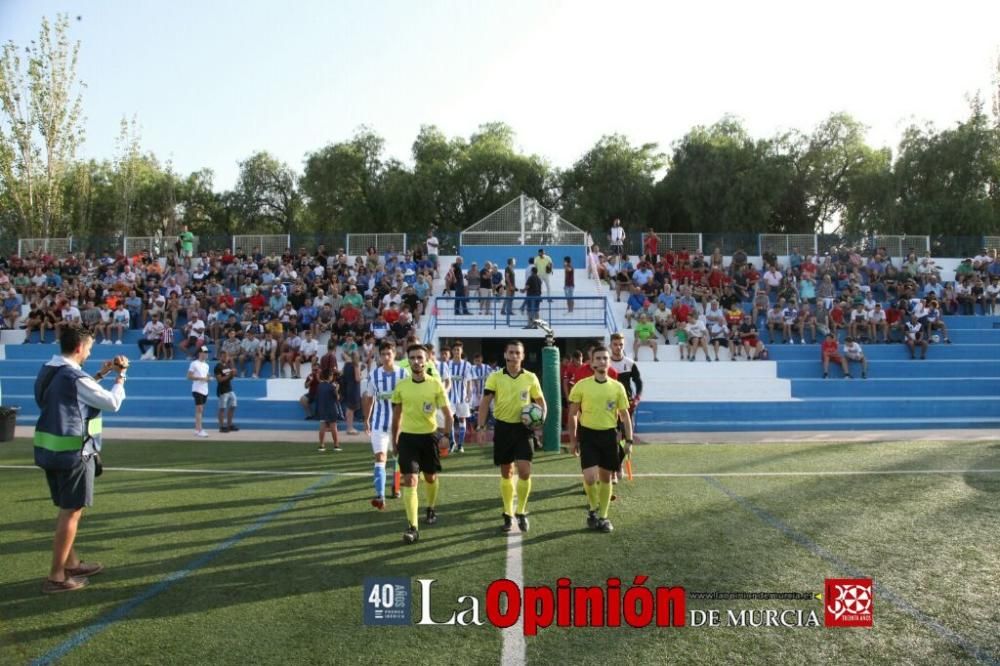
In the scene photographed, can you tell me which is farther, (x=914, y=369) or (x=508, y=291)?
(x=508, y=291)

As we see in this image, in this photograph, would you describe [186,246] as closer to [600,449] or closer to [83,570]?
[83,570]

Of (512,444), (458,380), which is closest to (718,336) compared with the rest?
(458,380)

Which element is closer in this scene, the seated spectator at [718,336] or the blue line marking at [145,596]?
the blue line marking at [145,596]

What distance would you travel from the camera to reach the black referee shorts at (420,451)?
687cm

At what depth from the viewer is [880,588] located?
17.1 feet

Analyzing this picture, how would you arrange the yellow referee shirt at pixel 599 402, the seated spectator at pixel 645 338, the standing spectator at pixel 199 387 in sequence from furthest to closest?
the seated spectator at pixel 645 338, the standing spectator at pixel 199 387, the yellow referee shirt at pixel 599 402

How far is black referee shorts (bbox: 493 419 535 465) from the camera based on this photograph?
7.05 meters

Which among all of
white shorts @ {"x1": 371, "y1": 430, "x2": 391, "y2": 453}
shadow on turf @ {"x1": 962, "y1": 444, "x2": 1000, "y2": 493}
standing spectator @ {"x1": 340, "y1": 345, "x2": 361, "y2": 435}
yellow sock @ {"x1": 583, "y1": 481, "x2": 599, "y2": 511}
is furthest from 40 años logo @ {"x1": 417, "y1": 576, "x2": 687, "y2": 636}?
standing spectator @ {"x1": 340, "y1": 345, "x2": 361, "y2": 435}

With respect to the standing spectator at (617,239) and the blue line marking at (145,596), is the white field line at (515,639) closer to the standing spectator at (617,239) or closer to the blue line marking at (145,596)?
the blue line marking at (145,596)

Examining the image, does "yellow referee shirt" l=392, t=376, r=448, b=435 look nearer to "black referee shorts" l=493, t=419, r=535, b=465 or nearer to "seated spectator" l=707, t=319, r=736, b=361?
"black referee shorts" l=493, t=419, r=535, b=465

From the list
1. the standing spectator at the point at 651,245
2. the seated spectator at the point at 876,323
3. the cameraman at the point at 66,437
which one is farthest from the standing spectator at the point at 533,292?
the cameraman at the point at 66,437

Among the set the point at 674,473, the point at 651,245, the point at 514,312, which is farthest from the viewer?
the point at 651,245

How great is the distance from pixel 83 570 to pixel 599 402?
4617 mm

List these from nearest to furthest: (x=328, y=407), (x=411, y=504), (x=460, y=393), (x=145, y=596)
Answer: (x=145, y=596)
(x=411, y=504)
(x=328, y=407)
(x=460, y=393)
